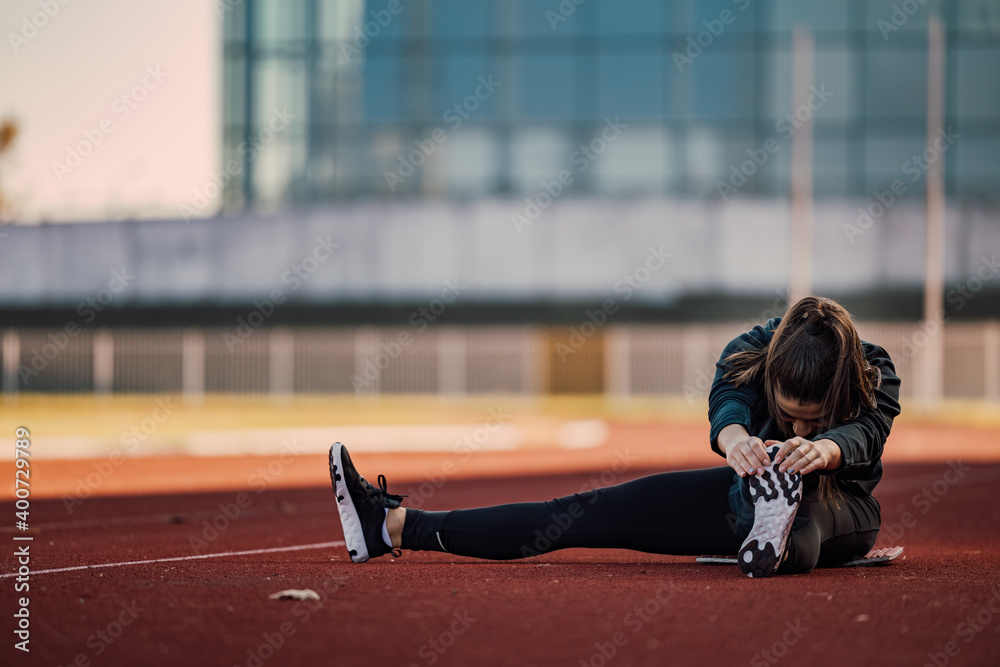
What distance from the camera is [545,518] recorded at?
539 centimetres

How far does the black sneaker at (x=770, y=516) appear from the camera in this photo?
16.0ft

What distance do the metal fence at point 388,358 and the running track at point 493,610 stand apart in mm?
26835

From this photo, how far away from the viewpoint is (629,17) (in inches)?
1487

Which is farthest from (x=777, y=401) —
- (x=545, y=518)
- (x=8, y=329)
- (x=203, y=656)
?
(x=8, y=329)

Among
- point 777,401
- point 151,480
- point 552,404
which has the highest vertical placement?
point 777,401

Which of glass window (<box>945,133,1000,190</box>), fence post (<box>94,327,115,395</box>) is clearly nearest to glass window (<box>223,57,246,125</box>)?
fence post (<box>94,327,115,395</box>)

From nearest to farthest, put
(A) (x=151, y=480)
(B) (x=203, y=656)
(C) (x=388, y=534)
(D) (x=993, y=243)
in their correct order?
(B) (x=203, y=656) → (C) (x=388, y=534) → (A) (x=151, y=480) → (D) (x=993, y=243)

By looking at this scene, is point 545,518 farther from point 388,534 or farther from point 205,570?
point 205,570

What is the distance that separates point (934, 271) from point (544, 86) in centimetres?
1318

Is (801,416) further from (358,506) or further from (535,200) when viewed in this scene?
(535,200)

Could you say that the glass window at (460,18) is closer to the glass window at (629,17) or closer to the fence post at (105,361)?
the glass window at (629,17)

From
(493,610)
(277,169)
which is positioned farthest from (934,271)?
(493,610)

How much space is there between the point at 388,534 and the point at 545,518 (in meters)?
0.74

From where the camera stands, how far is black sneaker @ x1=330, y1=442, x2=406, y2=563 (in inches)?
217
